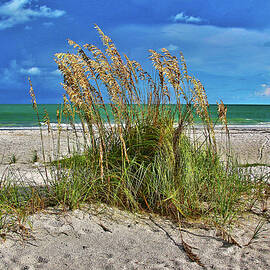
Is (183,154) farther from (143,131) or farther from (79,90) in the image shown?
(79,90)

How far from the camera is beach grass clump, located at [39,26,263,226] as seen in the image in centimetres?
338

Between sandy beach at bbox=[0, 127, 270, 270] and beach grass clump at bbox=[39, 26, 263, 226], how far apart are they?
0.60ft

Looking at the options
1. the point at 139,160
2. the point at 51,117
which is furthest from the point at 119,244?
the point at 51,117

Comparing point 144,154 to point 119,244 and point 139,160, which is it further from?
point 119,244

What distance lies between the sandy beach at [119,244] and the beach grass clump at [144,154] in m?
0.18

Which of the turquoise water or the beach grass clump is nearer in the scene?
the beach grass clump

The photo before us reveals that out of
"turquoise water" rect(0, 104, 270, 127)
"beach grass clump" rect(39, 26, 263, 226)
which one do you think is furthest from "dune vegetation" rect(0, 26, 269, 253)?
"turquoise water" rect(0, 104, 270, 127)

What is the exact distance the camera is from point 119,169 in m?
3.61

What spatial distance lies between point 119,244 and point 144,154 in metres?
1.12

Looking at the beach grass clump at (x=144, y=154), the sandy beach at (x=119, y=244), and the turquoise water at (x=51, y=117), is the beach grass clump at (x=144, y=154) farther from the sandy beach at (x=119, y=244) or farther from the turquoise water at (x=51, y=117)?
the turquoise water at (x=51, y=117)

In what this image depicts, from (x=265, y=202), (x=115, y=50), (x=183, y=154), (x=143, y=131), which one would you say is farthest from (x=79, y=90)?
(x=265, y=202)

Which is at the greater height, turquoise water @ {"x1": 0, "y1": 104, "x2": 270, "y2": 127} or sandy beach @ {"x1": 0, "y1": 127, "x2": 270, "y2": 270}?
turquoise water @ {"x1": 0, "y1": 104, "x2": 270, "y2": 127}

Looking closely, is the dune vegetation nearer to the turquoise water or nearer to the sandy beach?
the sandy beach

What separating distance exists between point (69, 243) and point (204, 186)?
1646mm
